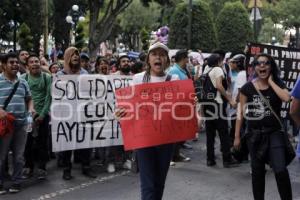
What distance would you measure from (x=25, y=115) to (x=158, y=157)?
2.45 metres

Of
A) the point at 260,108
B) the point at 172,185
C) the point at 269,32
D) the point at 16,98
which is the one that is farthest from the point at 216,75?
the point at 269,32

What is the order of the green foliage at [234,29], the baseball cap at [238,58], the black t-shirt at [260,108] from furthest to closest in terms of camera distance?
the green foliage at [234,29] < the baseball cap at [238,58] < the black t-shirt at [260,108]

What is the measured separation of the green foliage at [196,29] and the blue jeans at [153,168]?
66.5 feet

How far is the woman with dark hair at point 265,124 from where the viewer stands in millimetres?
5285

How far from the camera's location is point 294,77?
920cm

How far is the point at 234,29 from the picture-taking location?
2805cm

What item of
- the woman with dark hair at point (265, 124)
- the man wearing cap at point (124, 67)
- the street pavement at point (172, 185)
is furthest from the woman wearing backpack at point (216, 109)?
the woman with dark hair at point (265, 124)

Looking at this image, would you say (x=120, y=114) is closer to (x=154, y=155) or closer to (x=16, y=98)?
(x=154, y=155)

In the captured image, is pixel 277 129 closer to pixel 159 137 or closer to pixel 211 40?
pixel 159 137

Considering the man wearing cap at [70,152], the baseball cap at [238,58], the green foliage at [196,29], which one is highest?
the green foliage at [196,29]

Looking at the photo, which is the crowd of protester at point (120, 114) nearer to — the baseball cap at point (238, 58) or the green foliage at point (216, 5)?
the baseball cap at point (238, 58)

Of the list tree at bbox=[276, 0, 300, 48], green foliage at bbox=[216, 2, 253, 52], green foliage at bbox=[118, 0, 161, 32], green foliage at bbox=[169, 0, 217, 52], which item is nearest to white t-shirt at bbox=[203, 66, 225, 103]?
green foliage at bbox=[169, 0, 217, 52]

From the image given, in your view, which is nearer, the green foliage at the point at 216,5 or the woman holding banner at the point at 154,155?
the woman holding banner at the point at 154,155

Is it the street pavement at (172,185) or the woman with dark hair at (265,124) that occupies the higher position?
the woman with dark hair at (265,124)
